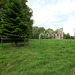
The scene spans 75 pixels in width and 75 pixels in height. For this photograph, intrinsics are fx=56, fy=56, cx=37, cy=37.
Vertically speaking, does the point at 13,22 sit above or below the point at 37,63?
above

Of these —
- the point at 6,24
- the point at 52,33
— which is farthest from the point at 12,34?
the point at 52,33

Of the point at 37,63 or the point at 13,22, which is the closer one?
the point at 37,63

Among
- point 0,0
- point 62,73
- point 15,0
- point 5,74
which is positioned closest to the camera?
point 62,73

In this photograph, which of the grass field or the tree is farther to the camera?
the tree

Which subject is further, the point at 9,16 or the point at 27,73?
the point at 9,16

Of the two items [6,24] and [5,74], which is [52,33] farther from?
[5,74]

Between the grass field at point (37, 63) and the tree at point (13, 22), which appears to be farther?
the tree at point (13, 22)

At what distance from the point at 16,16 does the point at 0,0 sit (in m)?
7.19

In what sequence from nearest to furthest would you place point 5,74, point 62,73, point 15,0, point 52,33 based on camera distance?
point 62,73
point 5,74
point 15,0
point 52,33

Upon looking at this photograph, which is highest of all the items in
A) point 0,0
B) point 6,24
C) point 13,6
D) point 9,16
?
point 0,0

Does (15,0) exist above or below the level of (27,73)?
above

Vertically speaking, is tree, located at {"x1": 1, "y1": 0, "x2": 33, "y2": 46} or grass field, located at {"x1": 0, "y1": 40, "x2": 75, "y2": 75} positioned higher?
tree, located at {"x1": 1, "y1": 0, "x2": 33, "y2": 46}

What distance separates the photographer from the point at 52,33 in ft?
89.6

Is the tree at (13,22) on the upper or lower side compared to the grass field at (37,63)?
upper
